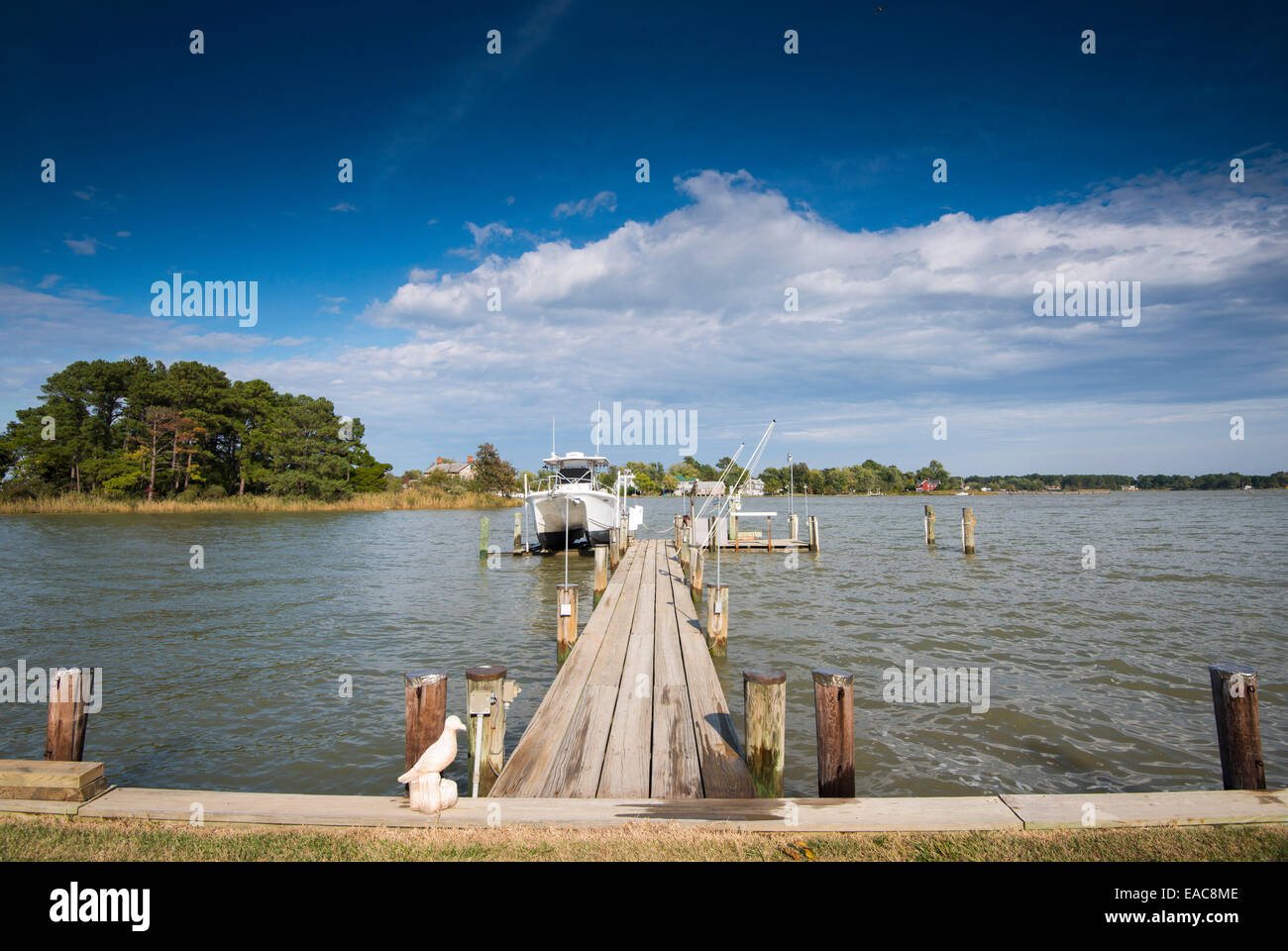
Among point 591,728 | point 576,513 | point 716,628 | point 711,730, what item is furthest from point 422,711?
point 576,513

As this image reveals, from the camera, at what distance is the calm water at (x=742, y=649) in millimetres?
7129

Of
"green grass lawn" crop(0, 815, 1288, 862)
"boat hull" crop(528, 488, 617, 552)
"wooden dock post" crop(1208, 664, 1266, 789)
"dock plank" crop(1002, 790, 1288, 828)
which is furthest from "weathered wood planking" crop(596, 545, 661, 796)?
"boat hull" crop(528, 488, 617, 552)

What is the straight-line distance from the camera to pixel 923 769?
6.82m

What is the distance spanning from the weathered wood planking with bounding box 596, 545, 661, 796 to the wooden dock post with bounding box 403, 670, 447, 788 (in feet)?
4.71

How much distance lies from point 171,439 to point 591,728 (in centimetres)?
6463

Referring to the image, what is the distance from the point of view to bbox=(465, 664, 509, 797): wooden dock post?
5469 mm

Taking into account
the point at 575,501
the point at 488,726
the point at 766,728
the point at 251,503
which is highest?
the point at 575,501

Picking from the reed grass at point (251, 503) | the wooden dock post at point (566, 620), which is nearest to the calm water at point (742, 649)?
the wooden dock post at point (566, 620)

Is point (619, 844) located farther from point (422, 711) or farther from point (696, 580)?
point (696, 580)

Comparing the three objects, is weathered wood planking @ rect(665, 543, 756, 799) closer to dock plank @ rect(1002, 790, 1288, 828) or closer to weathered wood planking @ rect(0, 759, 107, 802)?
dock plank @ rect(1002, 790, 1288, 828)

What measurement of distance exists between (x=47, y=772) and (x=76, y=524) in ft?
152

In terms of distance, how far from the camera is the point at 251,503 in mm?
55938

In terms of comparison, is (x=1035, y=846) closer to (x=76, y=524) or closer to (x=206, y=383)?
(x=76, y=524)

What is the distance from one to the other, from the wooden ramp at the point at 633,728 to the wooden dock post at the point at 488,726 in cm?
26
